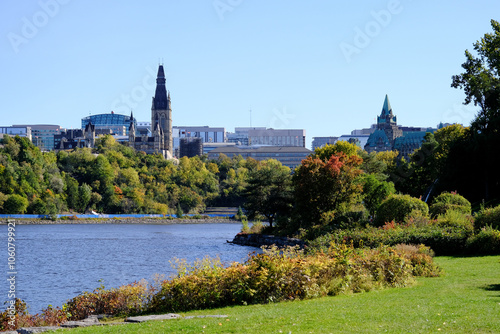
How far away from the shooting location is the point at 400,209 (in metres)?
33.6

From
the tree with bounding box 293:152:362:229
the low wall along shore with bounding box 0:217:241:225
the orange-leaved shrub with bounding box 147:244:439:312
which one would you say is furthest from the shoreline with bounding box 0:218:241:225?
the orange-leaved shrub with bounding box 147:244:439:312

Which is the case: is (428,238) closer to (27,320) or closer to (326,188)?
(27,320)

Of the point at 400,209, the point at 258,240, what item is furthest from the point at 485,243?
the point at 258,240

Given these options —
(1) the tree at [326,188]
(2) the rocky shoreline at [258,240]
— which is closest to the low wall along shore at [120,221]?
(2) the rocky shoreline at [258,240]

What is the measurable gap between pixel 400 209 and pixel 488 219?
772 cm

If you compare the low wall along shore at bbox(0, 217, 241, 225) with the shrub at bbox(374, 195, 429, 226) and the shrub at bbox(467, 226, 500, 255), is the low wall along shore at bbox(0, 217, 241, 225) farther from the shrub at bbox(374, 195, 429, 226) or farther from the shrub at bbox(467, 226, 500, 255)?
the shrub at bbox(467, 226, 500, 255)

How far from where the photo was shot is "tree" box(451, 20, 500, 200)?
4756 centimetres

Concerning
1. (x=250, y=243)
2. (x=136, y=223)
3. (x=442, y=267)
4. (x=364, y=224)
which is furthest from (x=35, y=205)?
(x=442, y=267)

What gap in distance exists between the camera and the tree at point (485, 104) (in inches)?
1873

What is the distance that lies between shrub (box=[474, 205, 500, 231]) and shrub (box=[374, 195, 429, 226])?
5.81 metres

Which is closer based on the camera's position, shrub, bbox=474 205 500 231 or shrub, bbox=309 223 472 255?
shrub, bbox=309 223 472 255

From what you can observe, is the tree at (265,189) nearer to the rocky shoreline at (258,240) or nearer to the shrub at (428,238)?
the rocky shoreline at (258,240)

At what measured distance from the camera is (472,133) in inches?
2032

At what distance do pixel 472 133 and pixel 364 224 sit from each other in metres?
19.9
